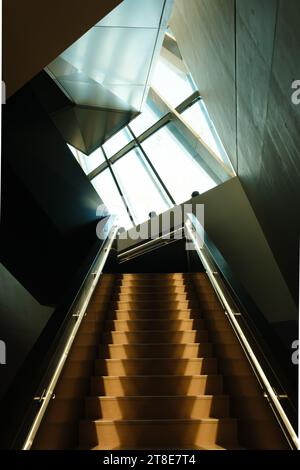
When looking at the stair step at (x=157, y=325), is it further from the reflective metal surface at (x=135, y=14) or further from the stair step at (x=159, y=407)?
the reflective metal surface at (x=135, y=14)

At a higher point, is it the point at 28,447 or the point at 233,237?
the point at 233,237

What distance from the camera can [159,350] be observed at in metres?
5.72

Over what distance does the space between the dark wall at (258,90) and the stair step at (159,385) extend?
269cm

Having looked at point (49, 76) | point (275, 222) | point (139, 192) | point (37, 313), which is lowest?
point (37, 313)

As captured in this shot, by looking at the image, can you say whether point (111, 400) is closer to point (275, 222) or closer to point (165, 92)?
point (275, 222)

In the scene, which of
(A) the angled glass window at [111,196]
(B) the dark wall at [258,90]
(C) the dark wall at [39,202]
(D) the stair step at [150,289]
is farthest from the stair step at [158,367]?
(A) the angled glass window at [111,196]

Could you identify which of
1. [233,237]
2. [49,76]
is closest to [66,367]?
[49,76]

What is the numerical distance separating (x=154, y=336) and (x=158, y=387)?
1225 mm

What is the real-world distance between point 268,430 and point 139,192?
45.7 ft

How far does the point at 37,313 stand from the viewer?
1209 cm

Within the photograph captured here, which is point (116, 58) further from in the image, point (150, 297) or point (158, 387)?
point (158, 387)

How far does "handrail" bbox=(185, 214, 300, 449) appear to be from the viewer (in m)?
3.33
